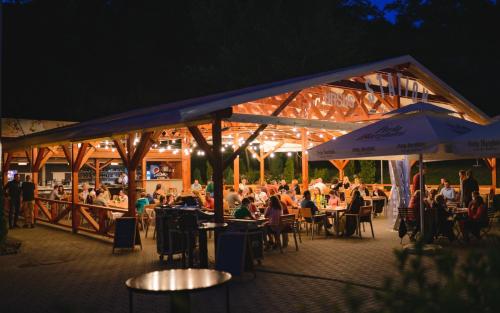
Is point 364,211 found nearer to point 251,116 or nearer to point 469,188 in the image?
point 469,188

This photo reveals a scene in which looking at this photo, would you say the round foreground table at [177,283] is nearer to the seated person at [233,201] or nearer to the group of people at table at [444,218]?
the group of people at table at [444,218]

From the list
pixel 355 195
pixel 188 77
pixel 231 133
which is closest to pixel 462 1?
pixel 188 77

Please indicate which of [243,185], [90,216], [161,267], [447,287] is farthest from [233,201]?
[447,287]

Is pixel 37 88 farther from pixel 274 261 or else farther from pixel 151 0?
pixel 274 261

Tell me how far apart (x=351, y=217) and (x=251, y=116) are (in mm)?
3555

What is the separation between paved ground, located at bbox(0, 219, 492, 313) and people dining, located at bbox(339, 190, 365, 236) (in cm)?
42

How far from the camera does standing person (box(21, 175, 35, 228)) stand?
→ 15109 mm

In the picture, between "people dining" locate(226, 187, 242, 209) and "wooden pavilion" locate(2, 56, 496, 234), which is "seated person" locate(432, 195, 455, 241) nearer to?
"wooden pavilion" locate(2, 56, 496, 234)

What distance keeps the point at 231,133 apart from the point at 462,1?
703 inches

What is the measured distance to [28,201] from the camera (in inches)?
602

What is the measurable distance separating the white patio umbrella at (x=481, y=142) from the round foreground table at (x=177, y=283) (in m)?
4.55

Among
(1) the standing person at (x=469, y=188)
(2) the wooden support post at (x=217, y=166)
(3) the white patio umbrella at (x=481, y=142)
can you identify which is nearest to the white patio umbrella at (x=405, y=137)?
(3) the white patio umbrella at (x=481, y=142)

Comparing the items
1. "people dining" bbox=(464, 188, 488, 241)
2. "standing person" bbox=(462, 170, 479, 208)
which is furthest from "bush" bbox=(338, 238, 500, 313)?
"standing person" bbox=(462, 170, 479, 208)

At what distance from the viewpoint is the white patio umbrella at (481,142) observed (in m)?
7.33
